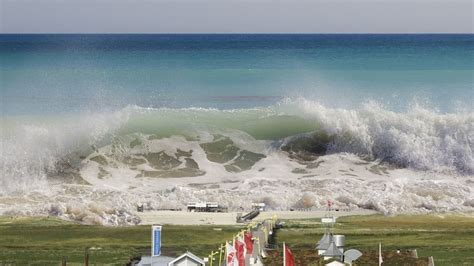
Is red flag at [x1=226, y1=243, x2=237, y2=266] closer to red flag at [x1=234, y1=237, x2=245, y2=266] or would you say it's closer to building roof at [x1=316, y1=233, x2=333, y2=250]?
red flag at [x1=234, y1=237, x2=245, y2=266]

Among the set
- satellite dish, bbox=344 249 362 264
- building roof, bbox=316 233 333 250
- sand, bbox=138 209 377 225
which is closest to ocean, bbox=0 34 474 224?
sand, bbox=138 209 377 225

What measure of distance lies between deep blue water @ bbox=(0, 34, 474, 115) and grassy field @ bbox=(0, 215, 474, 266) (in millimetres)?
18280

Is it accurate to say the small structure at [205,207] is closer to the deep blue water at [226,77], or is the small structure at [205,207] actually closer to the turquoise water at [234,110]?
the turquoise water at [234,110]

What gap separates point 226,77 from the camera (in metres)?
75.3

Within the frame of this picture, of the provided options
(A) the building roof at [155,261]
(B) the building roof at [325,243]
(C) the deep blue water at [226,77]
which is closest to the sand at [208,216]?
(A) the building roof at [155,261]

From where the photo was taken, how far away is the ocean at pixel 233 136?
50594 millimetres

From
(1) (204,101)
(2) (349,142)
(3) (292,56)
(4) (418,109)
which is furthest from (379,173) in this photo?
(3) (292,56)

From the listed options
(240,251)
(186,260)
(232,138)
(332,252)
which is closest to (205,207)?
(232,138)

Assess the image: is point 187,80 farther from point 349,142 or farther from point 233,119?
point 349,142

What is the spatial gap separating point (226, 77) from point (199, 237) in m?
32.6

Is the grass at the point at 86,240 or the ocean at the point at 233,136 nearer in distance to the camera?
the grass at the point at 86,240

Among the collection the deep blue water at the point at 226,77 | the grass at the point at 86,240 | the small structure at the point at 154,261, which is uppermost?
the deep blue water at the point at 226,77

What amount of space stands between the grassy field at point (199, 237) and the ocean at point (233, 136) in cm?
172

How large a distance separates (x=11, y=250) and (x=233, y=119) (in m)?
21.9
